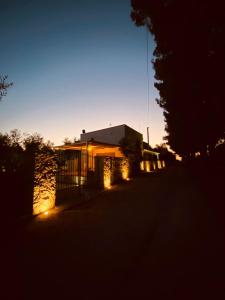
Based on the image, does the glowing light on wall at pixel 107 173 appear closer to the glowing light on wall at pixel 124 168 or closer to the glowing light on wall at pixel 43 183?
the glowing light on wall at pixel 124 168

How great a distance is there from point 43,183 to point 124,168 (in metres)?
11.7

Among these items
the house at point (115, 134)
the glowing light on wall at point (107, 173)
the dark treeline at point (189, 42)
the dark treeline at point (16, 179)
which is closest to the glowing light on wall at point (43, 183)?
the dark treeline at point (16, 179)

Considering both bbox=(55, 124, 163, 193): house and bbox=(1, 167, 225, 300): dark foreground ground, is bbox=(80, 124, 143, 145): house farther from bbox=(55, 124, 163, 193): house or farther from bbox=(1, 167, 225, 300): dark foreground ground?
bbox=(1, 167, 225, 300): dark foreground ground

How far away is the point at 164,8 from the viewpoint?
9008mm

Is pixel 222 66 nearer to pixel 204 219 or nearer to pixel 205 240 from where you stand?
pixel 204 219

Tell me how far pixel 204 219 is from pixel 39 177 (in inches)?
218

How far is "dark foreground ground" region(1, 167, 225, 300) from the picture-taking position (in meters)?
2.53

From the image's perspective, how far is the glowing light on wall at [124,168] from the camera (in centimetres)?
1697

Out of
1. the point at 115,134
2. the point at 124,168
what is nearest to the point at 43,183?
the point at 124,168

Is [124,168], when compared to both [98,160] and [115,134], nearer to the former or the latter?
[98,160]

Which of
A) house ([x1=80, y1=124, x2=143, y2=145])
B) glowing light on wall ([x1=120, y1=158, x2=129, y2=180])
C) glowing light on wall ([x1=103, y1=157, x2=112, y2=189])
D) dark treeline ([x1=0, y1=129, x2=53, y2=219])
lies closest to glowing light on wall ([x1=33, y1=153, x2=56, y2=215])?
dark treeline ([x1=0, y1=129, x2=53, y2=219])

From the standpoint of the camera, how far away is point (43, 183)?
648 centimetres

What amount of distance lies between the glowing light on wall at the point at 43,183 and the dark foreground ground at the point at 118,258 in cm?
80

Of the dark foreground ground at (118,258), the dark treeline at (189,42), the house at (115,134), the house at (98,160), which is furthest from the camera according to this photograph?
the house at (115,134)
